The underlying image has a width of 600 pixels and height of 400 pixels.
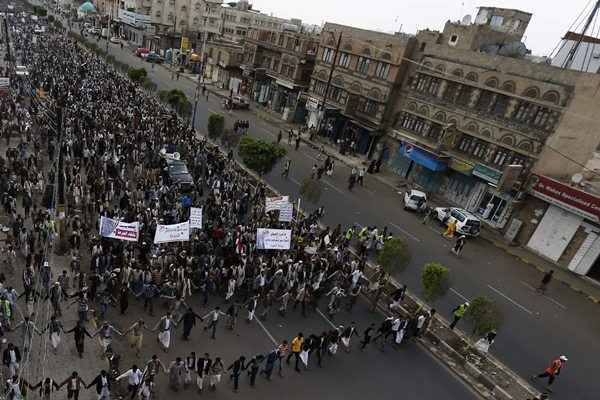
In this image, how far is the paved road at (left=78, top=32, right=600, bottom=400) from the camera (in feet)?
58.1

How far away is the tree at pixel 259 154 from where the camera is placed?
1058 inches

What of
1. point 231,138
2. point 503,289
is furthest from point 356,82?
point 503,289

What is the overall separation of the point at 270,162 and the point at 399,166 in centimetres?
1723

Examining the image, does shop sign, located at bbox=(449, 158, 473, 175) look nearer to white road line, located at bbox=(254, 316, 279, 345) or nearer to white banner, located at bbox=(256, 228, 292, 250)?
white banner, located at bbox=(256, 228, 292, 250)

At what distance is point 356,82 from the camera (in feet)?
145

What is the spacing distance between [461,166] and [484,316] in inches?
820

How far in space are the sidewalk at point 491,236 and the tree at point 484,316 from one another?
43.4 ft

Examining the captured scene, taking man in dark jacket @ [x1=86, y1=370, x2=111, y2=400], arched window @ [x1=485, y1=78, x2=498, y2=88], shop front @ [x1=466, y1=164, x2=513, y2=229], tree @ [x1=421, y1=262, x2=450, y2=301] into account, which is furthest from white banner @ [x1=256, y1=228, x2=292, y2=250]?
arched window @ [x1=485, y1=78, x2=498, y2=88]

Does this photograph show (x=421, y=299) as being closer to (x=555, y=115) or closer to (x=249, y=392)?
(x=249, y=392)

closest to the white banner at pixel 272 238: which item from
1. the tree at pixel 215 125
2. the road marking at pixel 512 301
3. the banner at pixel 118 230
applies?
the banner at pixel 118 230

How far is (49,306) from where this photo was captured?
14.2 m

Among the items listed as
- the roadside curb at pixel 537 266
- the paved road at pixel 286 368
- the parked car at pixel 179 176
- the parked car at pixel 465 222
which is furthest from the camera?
the parked car at pixel 465 222

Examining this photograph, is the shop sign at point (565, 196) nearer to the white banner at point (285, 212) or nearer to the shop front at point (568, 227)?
the shop front at point (568, 227)

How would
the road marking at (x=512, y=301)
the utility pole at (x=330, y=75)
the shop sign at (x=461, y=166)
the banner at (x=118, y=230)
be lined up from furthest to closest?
the utility pole at (x=330, y=75) → the shop sign at (x=461, y=166) → the road marking at (x=512, y=301) → the banner at (x=118, y=230)
